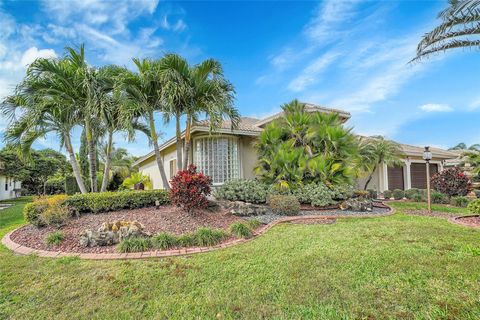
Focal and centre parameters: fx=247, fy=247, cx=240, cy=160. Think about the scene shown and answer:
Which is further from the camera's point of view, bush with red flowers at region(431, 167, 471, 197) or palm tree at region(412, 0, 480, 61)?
bush with red flowers at region(431, 167, 471, 197)

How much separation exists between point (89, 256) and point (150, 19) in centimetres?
957

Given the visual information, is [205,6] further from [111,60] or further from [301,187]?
[301,187]

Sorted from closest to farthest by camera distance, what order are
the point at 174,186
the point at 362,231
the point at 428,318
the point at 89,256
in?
the point at 428,318, the point at 89,256, the point at 362,231, the point at 174,186

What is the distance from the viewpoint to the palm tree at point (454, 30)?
6693mm

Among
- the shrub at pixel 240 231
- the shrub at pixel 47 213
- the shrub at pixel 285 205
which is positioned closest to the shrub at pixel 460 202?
the shrub at pixel 285 205

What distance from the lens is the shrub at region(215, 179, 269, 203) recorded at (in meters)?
10.8

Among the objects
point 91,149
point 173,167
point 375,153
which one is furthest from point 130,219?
point 375,153

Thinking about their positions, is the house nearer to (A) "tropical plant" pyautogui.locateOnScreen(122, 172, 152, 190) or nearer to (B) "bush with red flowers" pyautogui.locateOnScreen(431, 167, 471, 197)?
(A) "tropical plant" pyautogui.locateOnScreen(122, 172, 152, 190)

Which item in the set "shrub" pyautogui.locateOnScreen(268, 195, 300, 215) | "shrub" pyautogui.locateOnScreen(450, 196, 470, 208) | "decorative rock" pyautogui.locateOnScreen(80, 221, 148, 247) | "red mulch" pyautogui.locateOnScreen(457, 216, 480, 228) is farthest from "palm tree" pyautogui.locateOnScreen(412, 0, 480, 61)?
"decorative rock" pyautogui.locateOnScreen(80, 221, 148, 247)

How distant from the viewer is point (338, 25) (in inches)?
426

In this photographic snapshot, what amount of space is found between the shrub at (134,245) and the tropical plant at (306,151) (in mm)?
6702

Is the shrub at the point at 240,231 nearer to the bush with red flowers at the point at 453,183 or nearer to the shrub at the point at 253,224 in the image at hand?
the shrub at the point at 253,224

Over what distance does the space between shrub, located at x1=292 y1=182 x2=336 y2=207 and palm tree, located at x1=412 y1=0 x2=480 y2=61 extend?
5.80 metres

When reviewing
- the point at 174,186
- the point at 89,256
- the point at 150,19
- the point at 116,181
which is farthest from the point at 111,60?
the point at 116,181
